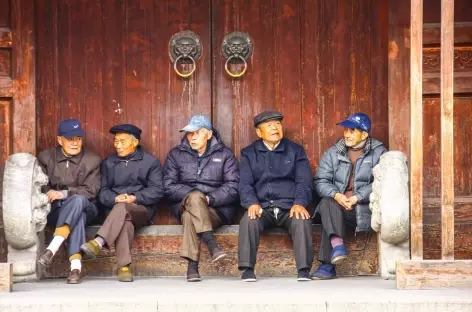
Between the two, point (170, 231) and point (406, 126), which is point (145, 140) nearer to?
point (170, 231)

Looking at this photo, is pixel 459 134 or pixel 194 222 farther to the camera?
pixel 459 134

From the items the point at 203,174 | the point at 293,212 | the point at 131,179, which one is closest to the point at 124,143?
the point at 131,179

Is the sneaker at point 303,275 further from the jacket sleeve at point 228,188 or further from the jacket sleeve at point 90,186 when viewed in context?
the jacket sleeve at point 90,186

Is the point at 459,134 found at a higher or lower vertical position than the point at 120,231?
higher

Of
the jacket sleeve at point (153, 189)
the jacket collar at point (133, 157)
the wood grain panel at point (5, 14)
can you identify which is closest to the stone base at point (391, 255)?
the jacket sleeve at point (153, 189)

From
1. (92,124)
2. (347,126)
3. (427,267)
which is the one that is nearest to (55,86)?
(92,124)

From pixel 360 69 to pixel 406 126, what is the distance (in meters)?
0.68

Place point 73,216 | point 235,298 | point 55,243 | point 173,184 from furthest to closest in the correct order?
point 173,184, point 73,216, point 55,243, point 235,298

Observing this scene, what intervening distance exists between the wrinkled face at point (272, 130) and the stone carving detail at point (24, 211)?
Answer: 1810 millimetres

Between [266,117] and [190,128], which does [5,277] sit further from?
[266,117]

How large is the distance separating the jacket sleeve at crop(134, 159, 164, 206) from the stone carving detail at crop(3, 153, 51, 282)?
81 centimetres

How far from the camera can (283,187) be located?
10328 mm

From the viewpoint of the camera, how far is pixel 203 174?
10453 mm

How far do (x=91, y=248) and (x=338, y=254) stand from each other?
1.92 meters
